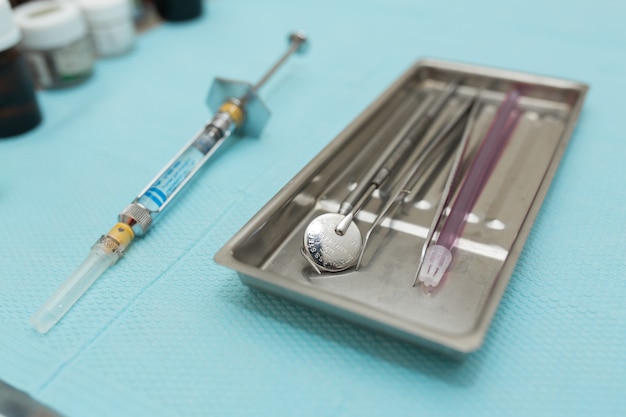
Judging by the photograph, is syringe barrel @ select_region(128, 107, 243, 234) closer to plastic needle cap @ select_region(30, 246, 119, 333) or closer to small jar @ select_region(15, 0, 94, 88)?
plastic needle cap @ select_region(30, 246, 119, 333)

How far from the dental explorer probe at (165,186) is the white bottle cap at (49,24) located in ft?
0.81

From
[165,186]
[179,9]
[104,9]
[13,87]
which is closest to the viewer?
[165,186]

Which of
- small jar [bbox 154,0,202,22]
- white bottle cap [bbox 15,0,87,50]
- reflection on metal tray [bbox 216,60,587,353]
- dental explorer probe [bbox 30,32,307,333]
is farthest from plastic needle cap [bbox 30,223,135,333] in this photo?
small jar [bbox 154,0,202,22]

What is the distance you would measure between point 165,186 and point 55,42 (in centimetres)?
Result: 34

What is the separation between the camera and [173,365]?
42 centimetres

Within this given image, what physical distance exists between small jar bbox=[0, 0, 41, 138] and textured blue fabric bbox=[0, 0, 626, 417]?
20 mm

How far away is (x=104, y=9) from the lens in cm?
82

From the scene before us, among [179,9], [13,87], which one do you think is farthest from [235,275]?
[179,9]

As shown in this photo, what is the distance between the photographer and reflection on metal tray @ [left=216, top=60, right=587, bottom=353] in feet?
1.34

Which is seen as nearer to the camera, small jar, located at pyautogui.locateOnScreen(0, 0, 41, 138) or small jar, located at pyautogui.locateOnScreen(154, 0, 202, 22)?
small jar, located at pyautogui.locateOnScreen(0, 0, 41, 138)

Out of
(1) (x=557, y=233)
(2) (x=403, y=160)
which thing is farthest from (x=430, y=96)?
(1) (x=557, y=233)

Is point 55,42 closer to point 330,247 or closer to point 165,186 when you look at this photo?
point 165,186

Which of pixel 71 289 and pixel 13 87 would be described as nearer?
pixel 71 289

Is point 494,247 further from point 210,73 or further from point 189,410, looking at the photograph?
point 210,73
